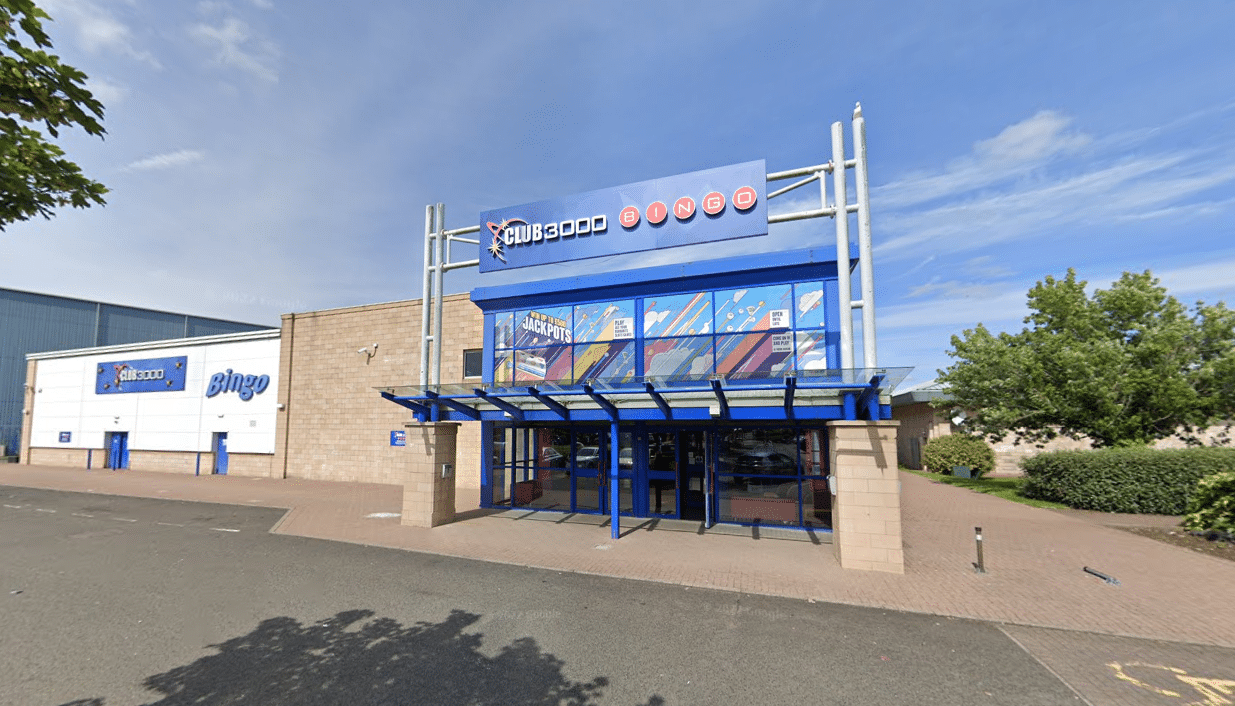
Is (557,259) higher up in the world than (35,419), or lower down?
higher up

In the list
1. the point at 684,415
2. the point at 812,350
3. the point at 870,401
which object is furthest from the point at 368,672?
the point at 812,350

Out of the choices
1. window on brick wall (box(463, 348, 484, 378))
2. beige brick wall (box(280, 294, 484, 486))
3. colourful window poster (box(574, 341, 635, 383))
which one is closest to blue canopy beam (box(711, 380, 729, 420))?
colourful window poster (box(574, 341, 635, 383))

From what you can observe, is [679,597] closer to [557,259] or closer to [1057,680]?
[1057,680]

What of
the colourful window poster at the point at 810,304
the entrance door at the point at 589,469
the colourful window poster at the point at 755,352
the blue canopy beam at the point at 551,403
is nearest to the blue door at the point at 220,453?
the entrance door at the point at 589,469

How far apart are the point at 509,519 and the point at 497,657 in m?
8.47

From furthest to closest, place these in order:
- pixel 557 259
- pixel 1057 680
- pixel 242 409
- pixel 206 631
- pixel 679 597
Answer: pixel 242 409 < pixel 557 259 < pixel 679 597 < pixel 206 631 < pixel 1057 680

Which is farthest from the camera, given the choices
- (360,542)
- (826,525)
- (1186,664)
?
(826,525)

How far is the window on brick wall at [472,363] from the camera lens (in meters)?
21.6

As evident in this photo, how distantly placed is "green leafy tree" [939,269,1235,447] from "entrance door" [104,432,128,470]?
42.6 meters

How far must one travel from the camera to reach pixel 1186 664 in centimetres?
580

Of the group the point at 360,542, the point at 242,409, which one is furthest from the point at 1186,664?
the point at 242,409

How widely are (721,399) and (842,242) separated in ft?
13.8

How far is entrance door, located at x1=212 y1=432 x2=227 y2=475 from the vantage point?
26.4 meters

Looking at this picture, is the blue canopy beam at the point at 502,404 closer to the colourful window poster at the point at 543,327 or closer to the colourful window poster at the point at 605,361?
the colourful window poster at the point at 605,361
